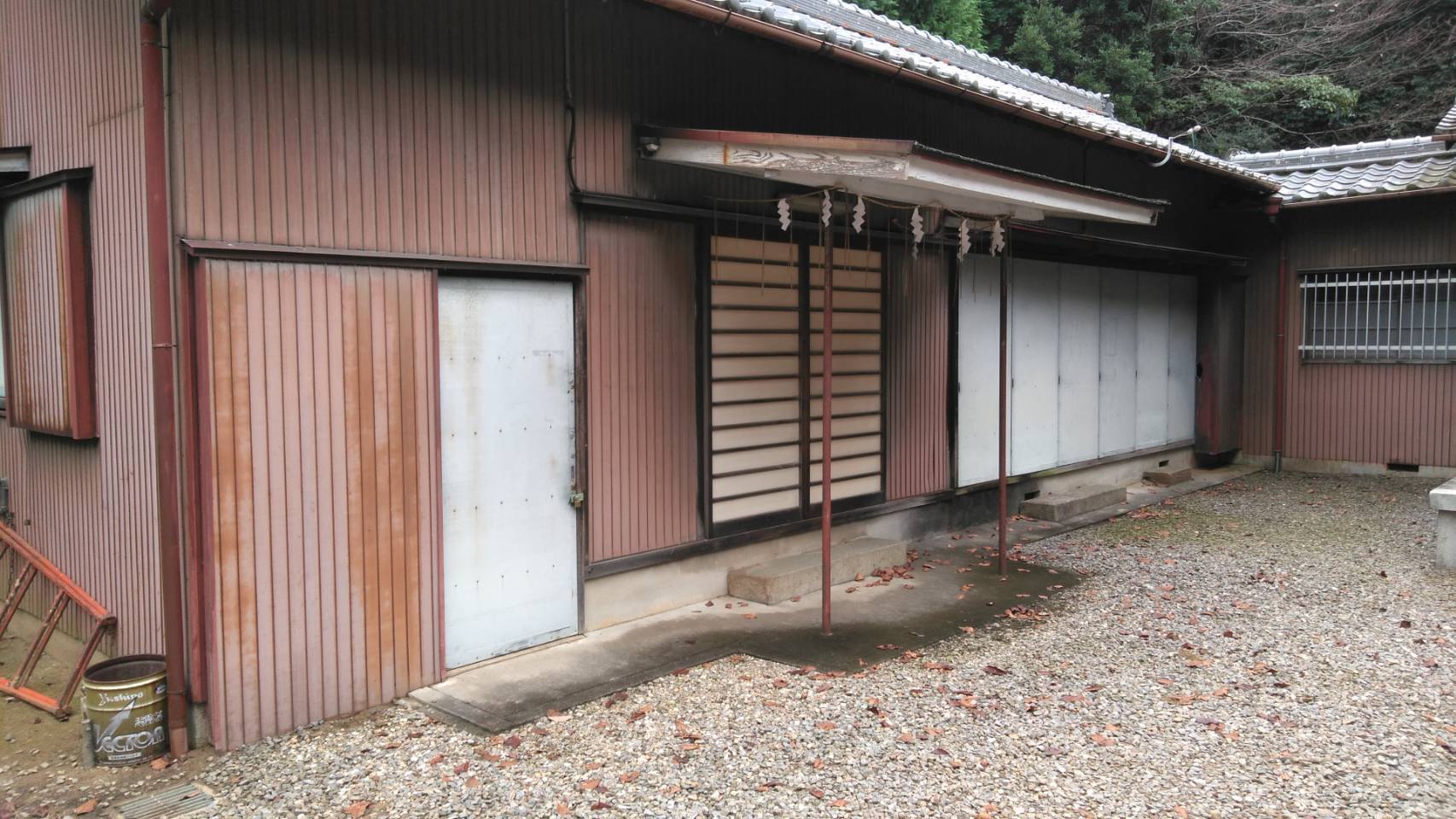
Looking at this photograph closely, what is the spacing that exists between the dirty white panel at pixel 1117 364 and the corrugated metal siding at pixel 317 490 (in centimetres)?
821

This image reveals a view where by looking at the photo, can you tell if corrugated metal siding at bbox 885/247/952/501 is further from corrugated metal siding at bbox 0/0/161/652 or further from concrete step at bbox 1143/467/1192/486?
corrugated metal siding at bbox 0/0/161/652

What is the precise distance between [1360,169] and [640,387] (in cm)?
1119

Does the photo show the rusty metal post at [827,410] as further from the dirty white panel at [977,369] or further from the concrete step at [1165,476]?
the concrete step at [1165,476]

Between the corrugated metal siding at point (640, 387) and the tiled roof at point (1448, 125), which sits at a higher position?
the tiled roof at point (1448, 125)

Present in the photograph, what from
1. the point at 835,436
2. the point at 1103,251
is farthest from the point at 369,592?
the point at 1103,251

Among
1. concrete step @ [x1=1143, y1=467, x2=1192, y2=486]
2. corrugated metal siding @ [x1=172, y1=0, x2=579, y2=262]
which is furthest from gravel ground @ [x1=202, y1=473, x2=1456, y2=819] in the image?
concrete step @ [x1=1143, y1=467, x2=1192, y2=486]

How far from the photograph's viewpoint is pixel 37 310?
5352 mm

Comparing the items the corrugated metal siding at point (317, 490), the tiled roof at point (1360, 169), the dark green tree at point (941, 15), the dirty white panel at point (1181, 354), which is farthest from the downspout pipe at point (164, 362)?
the dark green tree at point (941, 15)

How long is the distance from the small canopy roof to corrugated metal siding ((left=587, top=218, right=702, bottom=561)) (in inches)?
25.6

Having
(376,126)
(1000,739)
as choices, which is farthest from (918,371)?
(376,126)

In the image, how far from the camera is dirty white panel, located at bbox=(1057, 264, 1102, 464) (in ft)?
33.0

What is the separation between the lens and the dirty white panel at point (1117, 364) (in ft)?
35.2

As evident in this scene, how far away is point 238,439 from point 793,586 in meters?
3.65

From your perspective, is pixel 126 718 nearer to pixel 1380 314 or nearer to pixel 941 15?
pixel 1380 314
